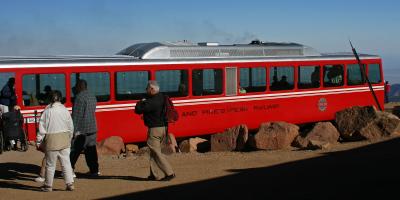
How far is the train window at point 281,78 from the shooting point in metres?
19.7

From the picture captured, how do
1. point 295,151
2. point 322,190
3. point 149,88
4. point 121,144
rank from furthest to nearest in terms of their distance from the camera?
point 121,144 < point 295,151 < point 149,88 < point 322,190

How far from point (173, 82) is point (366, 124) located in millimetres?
5258

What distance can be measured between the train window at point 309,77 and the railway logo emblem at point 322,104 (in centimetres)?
53

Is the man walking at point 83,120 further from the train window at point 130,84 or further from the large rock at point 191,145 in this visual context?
the large rock at point 191,145

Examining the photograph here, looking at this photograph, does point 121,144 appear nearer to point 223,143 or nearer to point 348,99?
point 223,143

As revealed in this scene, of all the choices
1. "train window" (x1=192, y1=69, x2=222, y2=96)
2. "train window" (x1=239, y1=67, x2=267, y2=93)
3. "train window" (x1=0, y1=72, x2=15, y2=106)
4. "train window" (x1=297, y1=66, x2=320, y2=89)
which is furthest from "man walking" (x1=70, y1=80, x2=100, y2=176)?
"train window" (x1=297, y1=66, x2=320, y2=89)

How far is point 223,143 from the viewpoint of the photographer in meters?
16.4

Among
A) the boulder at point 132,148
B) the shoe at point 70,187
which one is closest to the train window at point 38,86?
the boulder at point 132,148

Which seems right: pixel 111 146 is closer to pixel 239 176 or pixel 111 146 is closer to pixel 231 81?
pixel 231 81

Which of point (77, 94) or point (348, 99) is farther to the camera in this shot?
point (348, 99)

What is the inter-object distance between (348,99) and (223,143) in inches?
294

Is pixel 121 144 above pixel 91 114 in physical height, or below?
below

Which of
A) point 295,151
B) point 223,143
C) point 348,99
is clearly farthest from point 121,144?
point 348,99

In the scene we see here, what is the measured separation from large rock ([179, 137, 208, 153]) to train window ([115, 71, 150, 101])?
5.82ft
